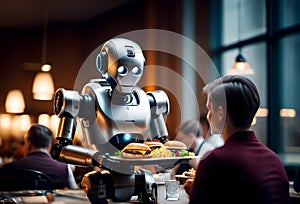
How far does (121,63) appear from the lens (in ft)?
6.68

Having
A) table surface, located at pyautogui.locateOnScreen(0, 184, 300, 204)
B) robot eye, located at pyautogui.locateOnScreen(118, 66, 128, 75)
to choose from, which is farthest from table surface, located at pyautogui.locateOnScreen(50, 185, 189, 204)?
robot eye, located at pyautogui.locateOnScreen(118, 66, 128, 75)

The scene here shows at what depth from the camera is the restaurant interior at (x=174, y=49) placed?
5613 mm

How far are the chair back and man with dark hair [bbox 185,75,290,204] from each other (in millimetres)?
1482

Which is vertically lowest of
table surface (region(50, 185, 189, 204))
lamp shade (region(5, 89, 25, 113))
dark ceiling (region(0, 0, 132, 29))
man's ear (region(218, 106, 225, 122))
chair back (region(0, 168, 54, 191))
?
chair back (region(0, 168, 54, 191))

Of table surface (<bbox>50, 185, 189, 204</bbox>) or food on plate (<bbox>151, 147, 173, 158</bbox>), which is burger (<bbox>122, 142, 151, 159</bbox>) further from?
table surface (<bbox>50, 185, 189, 204</bbox>)

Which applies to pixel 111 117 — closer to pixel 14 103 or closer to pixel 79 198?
pixel 79 198

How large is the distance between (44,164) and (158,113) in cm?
126

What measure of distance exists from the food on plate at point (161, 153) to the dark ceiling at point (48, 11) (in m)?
4.94

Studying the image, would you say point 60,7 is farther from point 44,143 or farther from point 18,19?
point 44,143

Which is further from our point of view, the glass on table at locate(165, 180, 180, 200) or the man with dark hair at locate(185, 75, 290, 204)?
the glass on table at locate(165, 180, 180, 200)

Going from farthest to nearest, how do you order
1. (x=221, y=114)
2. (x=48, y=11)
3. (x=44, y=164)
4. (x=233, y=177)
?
(x=48, y=11) < (x=44, y=164) < (x=221, y=114) < (x=233, y=177)

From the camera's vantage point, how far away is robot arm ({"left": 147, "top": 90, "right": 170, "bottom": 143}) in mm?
2273

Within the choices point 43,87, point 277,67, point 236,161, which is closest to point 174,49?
point 277,67

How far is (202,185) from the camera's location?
1.50 metres
